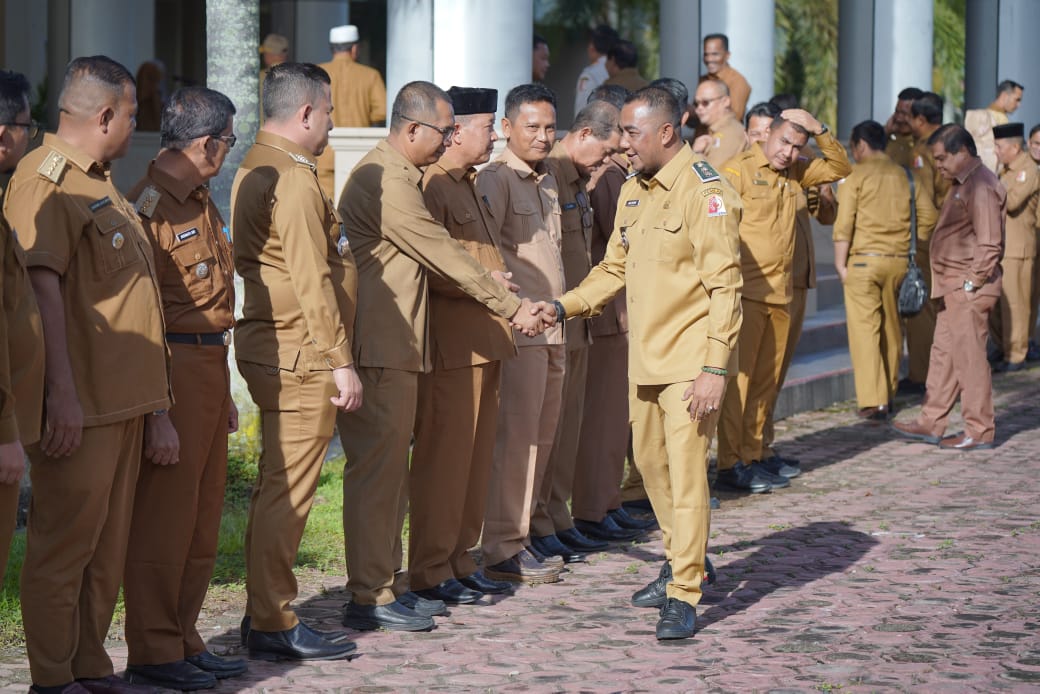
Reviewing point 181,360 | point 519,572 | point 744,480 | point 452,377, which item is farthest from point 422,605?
point 744,480

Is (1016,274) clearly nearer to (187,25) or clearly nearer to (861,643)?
(861,643)

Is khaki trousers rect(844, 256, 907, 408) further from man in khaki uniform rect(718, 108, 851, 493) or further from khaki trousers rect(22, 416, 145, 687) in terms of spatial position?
khaki trousers rect(22, 416, 145, 687)

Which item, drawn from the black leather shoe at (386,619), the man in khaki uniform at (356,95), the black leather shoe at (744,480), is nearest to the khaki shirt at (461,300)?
the black leather shoe at (386,619)

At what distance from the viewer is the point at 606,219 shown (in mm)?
8133

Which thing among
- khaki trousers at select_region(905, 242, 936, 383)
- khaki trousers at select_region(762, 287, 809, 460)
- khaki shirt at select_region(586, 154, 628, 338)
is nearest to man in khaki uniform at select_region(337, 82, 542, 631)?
khaki shirt at select_region(586, 154, 628, 338)

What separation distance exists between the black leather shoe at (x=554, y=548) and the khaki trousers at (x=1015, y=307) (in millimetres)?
8234

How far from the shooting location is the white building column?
46.9ft

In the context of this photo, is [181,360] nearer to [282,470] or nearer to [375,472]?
[282,470]

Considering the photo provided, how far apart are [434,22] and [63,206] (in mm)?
6038

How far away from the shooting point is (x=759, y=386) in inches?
367

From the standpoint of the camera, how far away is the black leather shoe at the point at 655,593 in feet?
21.4

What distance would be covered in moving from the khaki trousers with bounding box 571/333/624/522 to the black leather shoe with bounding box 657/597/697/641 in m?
1.94

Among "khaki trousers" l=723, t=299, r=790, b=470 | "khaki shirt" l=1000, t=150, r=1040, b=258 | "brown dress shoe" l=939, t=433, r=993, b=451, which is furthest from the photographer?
→ "khaki shirt" l=1000, t=150, r=1040, b=258

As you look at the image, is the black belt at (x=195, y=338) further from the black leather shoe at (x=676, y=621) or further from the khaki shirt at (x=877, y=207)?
the khaki shirt at (x=877, y=207)
